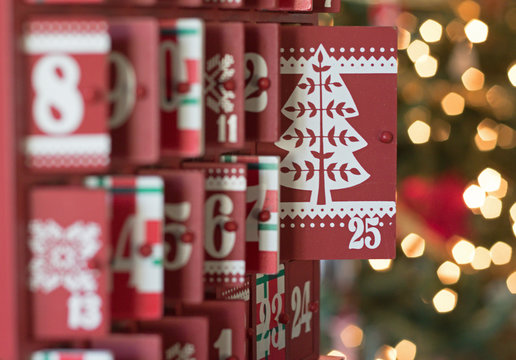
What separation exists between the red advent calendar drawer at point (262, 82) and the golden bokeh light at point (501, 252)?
122 centimetres

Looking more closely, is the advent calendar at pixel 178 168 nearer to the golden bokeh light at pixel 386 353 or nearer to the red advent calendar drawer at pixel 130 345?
the red advent calendar drawer at pixel 130 345

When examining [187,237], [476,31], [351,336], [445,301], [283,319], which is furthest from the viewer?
[351,336]

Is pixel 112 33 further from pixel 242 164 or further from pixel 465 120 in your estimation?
pixel 465 120

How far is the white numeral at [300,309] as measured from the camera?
105 cm

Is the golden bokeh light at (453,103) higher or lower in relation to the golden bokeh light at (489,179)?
higher

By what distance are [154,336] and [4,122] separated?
0.24 metres

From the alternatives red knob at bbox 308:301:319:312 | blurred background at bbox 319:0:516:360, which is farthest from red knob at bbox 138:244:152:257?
blurred background at bbox 319:0:516:360

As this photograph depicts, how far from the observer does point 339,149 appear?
3.10ft

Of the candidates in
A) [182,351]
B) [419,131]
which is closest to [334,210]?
[182,351]

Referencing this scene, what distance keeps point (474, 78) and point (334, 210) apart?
3.38 feet

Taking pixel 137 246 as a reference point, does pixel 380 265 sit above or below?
below

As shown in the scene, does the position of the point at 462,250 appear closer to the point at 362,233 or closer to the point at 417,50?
the point at 417,50

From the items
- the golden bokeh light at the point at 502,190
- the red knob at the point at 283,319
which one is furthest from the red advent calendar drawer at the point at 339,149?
the golden bokeh light at the point at 502,190

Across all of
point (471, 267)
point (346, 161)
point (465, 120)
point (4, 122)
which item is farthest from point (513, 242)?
point (4, 122)
